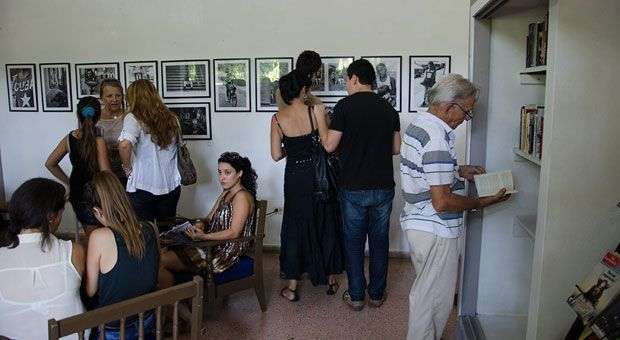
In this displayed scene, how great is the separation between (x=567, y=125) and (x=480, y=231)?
138 centimetres

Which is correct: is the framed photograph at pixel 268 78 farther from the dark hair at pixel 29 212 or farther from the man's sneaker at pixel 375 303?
the dark hair at pixel 29 212

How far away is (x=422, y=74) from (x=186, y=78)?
2.06m

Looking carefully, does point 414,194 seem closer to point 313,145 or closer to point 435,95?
point 435,95

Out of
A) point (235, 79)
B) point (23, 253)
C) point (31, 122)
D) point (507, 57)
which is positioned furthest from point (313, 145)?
point (31, 122)

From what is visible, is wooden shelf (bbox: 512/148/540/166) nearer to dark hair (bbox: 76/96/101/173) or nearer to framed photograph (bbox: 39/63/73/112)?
dark hair (bbox: 76/96/101/173)

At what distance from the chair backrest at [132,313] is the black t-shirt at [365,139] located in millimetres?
1613

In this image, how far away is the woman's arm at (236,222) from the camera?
10.2 ft

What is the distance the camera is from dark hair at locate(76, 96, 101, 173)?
3.34m

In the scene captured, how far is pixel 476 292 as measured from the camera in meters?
3.03

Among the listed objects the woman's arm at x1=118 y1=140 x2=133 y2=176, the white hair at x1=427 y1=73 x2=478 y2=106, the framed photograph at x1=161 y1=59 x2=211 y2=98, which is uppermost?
the framed photograph at x1=161 y1=59 x2=211 y2=98

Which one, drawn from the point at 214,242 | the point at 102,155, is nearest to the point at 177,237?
the point at 214,242

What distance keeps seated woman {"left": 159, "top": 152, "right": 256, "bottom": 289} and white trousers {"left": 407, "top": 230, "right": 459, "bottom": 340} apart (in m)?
1.11

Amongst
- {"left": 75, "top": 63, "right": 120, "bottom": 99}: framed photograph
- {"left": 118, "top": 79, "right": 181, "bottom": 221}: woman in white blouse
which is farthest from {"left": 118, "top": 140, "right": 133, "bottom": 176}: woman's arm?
{"left": 75, "top": 63, "right": 120, "bottom": 99}: framed photograph

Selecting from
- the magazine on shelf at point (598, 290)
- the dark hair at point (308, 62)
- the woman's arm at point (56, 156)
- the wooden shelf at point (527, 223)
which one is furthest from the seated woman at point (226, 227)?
the magazine on shelf at point (598, 290)
